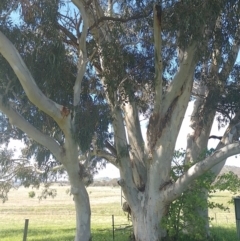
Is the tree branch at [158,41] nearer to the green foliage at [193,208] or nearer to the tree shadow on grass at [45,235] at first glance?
the green foliage at [193,208]

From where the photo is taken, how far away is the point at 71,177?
979cm

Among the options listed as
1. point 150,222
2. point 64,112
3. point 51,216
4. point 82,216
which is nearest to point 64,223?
point 51,216

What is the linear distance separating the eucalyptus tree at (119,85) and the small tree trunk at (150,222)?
2cm

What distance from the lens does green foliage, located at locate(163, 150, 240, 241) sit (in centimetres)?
1084

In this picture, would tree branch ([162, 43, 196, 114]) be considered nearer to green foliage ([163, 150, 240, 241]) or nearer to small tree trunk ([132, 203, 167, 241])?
green foliage ([163, 150, 240, 241])

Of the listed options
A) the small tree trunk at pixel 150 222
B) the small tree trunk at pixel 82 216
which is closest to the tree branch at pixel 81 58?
the small tree trunk at pixel 82 216

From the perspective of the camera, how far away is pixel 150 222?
35.4 ft

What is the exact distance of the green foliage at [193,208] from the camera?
427 inches

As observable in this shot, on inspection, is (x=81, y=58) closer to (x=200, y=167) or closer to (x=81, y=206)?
(x=81, y=206)

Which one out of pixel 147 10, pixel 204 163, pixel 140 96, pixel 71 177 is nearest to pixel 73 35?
pixel 147 10

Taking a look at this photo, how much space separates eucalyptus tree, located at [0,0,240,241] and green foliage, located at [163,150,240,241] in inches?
11.5

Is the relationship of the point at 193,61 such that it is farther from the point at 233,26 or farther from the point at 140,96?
the point at 140,96

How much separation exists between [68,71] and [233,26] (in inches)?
160

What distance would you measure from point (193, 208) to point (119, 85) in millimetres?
3619
